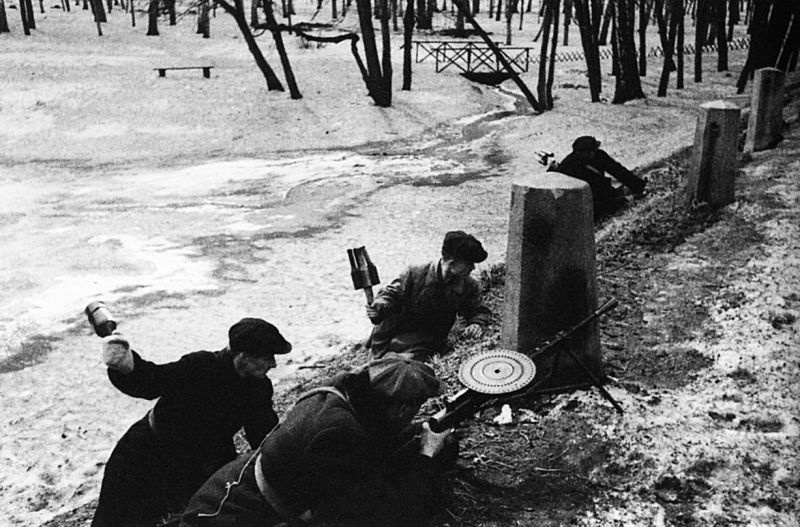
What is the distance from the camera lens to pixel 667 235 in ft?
22.7

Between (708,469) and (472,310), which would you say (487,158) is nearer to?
(472,310)

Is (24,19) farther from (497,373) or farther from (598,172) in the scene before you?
(497,373)

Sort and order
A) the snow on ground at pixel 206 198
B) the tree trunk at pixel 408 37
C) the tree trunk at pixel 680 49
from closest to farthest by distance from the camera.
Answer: the snow on ground at pixel 206 198, the tree trunk at pixel 408 37, the tree trunk at pixel 680 49

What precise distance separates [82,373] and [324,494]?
5.50 m

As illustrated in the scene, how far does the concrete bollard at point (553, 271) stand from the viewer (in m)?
4.00

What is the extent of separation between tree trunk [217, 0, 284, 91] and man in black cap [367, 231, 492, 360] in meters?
19.8

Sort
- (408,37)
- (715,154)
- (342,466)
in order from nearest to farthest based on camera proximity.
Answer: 1. (342,466)
2. (715,154)
3. (408,37)

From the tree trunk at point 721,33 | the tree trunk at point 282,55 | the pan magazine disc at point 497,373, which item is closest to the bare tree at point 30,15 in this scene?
the tree trunk at point 282,55

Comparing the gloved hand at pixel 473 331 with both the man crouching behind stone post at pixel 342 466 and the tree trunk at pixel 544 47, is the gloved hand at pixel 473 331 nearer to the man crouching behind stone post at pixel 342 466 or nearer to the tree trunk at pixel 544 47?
the man crouching behind stone post at pixel 342 466

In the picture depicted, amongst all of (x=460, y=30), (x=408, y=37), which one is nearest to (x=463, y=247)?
(x=408, y=37)

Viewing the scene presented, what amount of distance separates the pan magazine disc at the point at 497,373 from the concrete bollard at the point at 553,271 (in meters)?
0.46

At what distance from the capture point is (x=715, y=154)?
7133mm

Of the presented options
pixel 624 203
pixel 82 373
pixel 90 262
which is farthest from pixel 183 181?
pixel 624 203

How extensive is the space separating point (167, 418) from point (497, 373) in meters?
1.72
